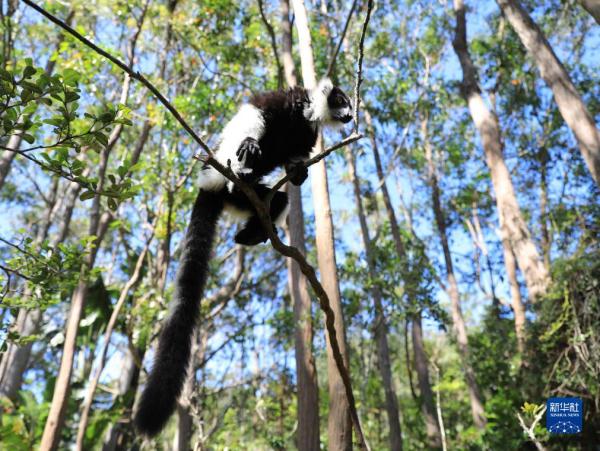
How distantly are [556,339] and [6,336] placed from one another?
21.5 feet

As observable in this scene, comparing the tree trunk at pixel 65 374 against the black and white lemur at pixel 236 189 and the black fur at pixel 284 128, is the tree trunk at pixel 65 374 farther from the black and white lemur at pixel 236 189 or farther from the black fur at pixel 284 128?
the black fur at pixel 284 128

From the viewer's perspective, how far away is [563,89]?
8016mm

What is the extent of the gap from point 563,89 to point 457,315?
7694mm

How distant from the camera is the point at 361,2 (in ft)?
38.5

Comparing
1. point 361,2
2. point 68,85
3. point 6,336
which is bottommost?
point 6,336

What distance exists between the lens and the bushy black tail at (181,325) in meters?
2.71

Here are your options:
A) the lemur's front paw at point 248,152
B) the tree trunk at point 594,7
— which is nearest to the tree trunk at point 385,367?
the tree trunk at point 594,7

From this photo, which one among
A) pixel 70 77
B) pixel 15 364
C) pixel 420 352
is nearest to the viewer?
pixel 70 77

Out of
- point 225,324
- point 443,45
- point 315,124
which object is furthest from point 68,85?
point 443,45

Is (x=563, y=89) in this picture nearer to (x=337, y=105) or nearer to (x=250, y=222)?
(x=337, y=105)

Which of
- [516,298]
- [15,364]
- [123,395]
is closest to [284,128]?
[123,395]

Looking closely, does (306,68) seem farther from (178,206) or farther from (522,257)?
(522,257)

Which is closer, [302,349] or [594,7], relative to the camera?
[302,349]
